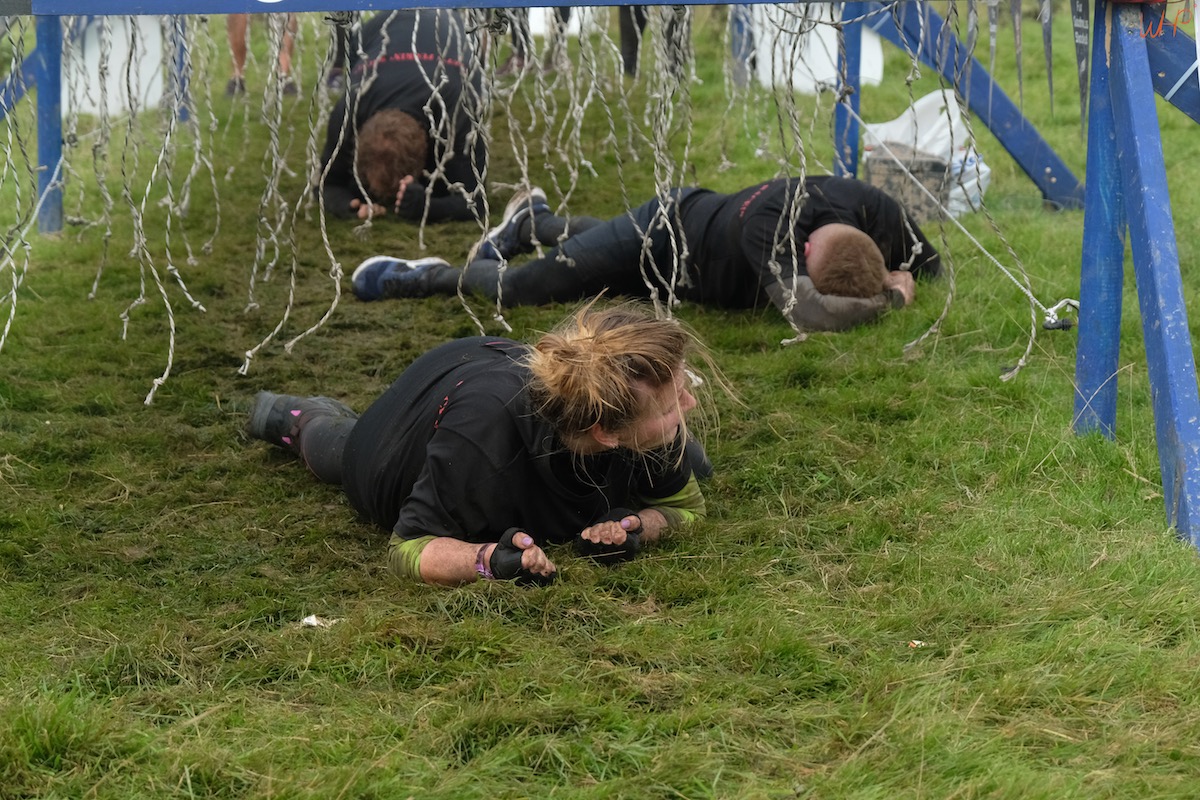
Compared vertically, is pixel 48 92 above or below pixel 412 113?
above

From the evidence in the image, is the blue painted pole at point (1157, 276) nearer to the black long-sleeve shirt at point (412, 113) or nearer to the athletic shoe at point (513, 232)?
the athletic shoe at point (513, 232)

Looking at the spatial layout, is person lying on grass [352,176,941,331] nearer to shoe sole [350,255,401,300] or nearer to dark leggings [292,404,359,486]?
shoe sole [350,255,401,300]

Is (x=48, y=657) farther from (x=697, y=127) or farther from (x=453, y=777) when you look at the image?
(x=697, y=127)

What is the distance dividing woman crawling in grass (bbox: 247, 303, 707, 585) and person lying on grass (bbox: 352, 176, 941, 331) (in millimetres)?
1534

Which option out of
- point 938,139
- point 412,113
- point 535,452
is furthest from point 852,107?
point 535,452

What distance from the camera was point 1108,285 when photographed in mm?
3643

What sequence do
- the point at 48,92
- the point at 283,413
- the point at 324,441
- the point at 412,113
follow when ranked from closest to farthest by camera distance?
the point at 324,441, the point at 283,413, the point at 48,92, the point at 412,113

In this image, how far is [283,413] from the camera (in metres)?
4.00

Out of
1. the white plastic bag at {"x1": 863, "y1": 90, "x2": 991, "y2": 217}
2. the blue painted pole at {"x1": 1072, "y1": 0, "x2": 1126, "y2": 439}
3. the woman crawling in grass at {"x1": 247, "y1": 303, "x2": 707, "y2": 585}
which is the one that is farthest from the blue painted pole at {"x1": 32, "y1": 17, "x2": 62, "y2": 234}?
the blue painted pole at {"x1": 1072, "y1": 0, "x2": 1126, "y2": 439}

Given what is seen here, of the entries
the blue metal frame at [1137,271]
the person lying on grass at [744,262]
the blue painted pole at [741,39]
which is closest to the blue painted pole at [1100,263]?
the blue metal frame at [1137,271]

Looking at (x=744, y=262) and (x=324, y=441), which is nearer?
(x=324, y=441)

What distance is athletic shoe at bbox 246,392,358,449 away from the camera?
398 centimetres

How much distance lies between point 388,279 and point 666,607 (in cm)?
291

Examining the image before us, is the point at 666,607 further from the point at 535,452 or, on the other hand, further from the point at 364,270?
the point at 364,270
